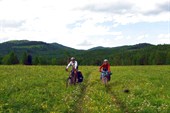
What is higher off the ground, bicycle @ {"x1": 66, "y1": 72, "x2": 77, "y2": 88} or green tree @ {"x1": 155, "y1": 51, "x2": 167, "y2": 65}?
green tree @ {"x1": 155, "y1": 51, "x2": 167, "y2": 65}

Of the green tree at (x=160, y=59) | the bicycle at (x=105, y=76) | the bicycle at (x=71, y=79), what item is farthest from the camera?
the green tree at (x=160, y=59)

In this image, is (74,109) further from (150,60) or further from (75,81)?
(150,60)

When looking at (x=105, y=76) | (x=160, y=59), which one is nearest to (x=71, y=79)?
(x=105, y=76)

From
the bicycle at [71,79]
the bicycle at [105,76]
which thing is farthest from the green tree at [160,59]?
the bicycle at [71,79]

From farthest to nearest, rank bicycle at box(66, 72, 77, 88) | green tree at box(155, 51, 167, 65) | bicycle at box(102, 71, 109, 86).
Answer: green tree at box(155, 51, 167, 65)
bicycle at box(102, 71, 109, 86)
bicycle at box(66, 72, 77, 88)

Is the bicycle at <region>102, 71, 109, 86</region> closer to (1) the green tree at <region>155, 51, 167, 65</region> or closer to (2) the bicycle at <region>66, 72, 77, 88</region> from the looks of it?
(2) the bicycle at <region>66, 72, 77, 88</region>

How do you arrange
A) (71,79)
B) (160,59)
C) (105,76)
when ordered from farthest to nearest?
(160,59) < (105,76) < (71,79)

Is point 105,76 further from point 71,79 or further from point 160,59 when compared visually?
point 160,59

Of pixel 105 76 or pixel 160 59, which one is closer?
pixel 105 76

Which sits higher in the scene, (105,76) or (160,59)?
(160,59)

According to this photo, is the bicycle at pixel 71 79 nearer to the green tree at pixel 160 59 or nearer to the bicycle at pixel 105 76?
the bicycle at pixel 105 76

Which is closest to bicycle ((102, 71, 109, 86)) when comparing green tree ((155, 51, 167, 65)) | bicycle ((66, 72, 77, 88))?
bicycle ((66, 72, 77, 88))

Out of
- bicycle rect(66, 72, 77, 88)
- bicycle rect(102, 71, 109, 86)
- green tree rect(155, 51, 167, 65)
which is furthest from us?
green tree rect(155, 51, 167, 65)

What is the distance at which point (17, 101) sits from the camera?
801 inches
